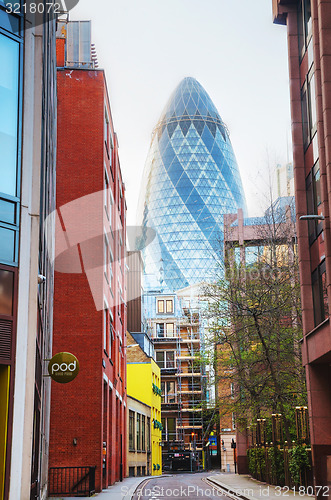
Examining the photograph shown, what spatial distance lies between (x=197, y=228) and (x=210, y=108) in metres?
33.1

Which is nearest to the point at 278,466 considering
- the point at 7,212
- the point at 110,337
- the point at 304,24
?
the point at 110,337

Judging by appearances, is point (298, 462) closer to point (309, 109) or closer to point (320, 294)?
point (320, 294)

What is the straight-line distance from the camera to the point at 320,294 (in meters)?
22.8

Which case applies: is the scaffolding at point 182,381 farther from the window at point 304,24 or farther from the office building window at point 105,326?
the window at point 304,24

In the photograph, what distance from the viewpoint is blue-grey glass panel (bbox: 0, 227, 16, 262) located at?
12969 millimetres

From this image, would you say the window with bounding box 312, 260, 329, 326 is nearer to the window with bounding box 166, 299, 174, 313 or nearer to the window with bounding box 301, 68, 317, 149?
the window with bounding box 301, 68, 317, 149

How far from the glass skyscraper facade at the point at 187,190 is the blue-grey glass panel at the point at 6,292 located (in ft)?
436

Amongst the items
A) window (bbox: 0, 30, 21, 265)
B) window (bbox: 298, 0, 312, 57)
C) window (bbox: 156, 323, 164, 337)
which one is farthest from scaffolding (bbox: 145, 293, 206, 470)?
window (bbox: 0, 30, 21, 265)

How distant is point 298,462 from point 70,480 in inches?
344

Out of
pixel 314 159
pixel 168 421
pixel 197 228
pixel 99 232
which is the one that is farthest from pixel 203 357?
pixel 197 228

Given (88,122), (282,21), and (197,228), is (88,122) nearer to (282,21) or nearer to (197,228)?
(282,21)

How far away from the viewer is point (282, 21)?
27.5 m

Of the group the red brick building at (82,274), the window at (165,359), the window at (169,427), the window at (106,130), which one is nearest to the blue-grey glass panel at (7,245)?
the red brick building at (82,274)

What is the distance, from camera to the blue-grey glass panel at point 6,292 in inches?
504
